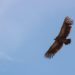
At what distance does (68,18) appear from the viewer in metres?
45.5

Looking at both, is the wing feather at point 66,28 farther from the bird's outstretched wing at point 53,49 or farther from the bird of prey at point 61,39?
the bird's outstretched wing at point 53,49

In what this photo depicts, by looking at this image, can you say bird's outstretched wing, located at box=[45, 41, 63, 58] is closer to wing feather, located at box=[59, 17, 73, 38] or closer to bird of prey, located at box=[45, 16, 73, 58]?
bird of prey, located at box=[45, 16, 73, 58]

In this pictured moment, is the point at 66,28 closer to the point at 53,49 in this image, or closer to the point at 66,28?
the point at 66,28

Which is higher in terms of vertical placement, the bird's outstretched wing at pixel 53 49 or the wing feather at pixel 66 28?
the bird's outstretched wing at pixel 53 49

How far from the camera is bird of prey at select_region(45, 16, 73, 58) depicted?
45.7 m

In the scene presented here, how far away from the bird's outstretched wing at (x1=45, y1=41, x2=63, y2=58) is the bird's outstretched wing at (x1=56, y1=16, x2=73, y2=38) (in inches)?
48.3

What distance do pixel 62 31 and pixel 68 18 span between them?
74.2 inches

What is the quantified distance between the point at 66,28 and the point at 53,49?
3.55m

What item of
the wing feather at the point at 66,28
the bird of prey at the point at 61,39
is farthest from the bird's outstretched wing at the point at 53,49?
the wing feather at the point at 66,28

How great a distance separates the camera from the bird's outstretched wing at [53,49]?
48.5m

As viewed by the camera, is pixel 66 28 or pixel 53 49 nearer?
pixel 66 28

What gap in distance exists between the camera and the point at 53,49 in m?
49.6

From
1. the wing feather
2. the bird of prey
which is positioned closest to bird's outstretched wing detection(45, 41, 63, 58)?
the bird of prey

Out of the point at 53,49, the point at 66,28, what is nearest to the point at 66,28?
the point at 66,28
